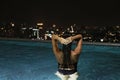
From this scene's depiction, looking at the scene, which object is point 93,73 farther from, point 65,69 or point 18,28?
point 18,28

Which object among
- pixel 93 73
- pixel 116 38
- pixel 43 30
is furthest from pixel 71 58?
pixel 43 30

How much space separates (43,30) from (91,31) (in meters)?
5.01

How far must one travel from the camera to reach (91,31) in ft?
57.1

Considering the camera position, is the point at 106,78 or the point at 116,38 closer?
the point at 106,78

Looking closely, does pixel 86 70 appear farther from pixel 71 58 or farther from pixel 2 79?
pixel 71 58

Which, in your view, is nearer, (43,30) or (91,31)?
(91,31)

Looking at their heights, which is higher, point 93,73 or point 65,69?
point 65,69

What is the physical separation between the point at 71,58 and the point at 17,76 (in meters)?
3.12

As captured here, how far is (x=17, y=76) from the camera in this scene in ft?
20.9

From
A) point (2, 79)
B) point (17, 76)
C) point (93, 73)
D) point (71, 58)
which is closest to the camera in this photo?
point (71, 58)

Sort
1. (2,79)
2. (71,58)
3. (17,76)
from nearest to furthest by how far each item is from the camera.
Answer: (71,58)
(2,79)
(17,76)

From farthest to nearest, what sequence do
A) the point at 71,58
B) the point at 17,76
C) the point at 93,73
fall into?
the point at 93,73 < the point at 17,76 < the point at 71,58

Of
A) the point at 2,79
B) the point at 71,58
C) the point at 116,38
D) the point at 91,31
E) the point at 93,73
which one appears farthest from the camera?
the point at 91,31

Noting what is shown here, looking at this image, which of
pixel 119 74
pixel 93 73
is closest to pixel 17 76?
pixel 93 73
